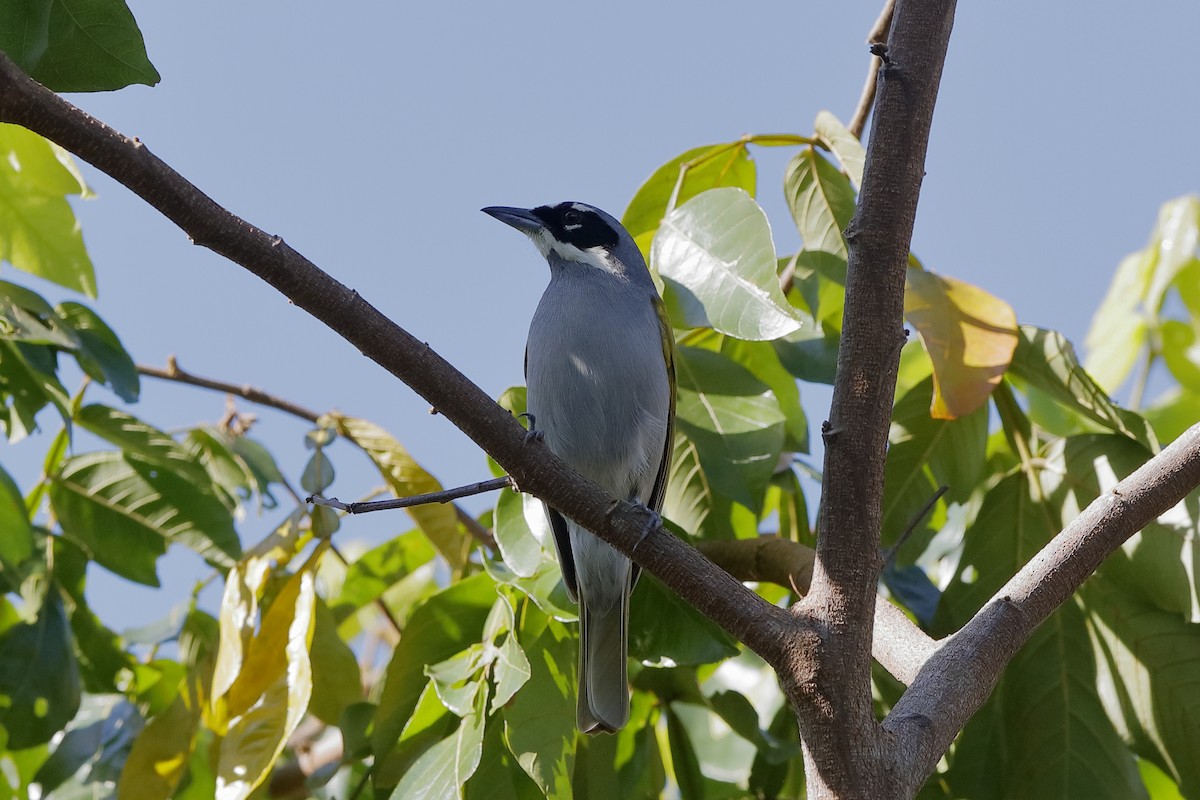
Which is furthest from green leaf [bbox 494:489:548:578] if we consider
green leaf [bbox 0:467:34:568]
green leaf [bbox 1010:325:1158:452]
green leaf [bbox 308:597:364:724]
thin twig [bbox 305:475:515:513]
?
green leaf [bbox 1010:325:1158:452]

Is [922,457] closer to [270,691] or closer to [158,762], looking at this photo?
[270,691]

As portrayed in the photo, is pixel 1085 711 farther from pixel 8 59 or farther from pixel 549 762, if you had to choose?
pixel 8 59

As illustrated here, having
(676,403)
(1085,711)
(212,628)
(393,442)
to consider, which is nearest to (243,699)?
(212,628)

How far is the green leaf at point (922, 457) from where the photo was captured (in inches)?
133

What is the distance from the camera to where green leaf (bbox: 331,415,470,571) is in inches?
133

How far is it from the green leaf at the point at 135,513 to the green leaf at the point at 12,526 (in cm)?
45

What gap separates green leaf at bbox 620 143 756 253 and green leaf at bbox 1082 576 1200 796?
1.57 meters

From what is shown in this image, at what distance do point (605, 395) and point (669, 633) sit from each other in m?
0.86

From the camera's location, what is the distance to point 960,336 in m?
3.05

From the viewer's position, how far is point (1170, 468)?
7.80ft

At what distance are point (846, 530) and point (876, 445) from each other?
18 centimetres

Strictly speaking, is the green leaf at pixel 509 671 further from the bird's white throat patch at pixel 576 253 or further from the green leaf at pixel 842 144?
the bird's white throat patch at pixel 576 253

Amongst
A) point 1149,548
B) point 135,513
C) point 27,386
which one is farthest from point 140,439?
point 1149,548

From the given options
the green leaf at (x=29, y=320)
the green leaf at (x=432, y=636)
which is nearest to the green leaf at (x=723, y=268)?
the green leaf at (x=432, y=636)
